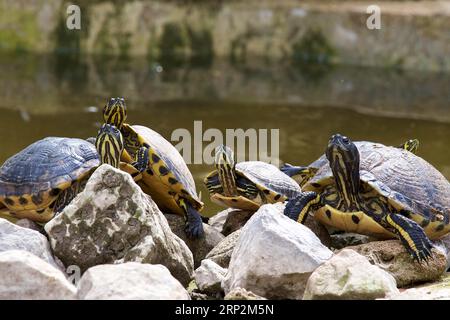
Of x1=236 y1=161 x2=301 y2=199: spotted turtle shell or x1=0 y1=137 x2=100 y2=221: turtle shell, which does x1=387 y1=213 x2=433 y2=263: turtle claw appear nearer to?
x1=236 y1=161 x2=301 y2=199: spotted turtle shell

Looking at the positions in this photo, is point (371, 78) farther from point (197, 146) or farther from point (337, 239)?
point (337, 239)

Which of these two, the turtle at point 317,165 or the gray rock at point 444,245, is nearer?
the gray rock at point 444,245

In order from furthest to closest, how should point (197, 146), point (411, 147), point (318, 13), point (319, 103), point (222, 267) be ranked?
point (318, 13) < point (319, 103) < point (197, 146) < point (411, 147) < point (222, 267)

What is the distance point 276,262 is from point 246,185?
134 centimetres

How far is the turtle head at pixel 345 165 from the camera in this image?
11.4ft

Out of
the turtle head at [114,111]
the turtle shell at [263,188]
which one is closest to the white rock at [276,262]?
the turtle shell at [263,188]

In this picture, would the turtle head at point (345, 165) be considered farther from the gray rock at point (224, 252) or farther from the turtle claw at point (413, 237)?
the gray rock at point (224, 252)

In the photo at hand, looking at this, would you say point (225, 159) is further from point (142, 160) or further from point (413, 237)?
point (413, 237)

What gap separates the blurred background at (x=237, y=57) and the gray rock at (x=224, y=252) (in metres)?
5.59

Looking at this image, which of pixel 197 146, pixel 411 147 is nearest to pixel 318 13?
pixel 197 146


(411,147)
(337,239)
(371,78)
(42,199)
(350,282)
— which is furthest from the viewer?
(371,78)

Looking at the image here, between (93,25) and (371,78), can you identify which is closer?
(371,78)

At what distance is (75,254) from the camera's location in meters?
3.01

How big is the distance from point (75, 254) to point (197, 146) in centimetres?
451
